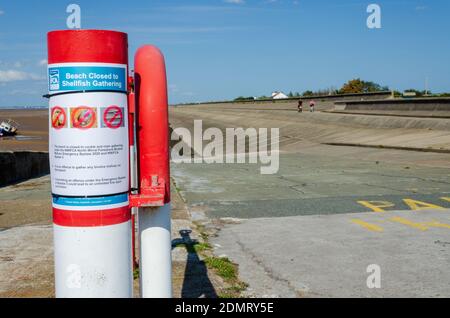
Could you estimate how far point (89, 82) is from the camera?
3006 millimetres

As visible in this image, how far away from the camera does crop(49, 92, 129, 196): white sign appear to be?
9.87 feet

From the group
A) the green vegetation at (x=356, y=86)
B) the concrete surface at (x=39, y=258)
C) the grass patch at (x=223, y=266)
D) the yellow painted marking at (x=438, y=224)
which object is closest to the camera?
the concrete surface at (x=39, y=258)

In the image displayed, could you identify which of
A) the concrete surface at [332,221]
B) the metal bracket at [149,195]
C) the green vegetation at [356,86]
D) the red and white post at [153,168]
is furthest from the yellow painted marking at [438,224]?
the green vegetation at [356,86]

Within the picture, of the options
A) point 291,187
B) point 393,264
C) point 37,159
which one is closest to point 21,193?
point 37,159

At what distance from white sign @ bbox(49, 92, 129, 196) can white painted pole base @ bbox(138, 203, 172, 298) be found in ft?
1.07

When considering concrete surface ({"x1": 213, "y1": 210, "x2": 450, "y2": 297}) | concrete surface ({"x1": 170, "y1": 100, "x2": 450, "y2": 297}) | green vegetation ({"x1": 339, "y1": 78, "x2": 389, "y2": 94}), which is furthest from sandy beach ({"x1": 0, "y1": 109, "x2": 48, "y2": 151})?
green vegetation ({"x1": 339, "y1": 78, "x2": 389, "y2": 94})

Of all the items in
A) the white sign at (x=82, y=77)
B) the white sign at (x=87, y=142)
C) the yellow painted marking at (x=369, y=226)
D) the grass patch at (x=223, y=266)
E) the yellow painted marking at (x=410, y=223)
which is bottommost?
the yellow painted marking at (x=369, y=226)

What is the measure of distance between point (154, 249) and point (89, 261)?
1.41ft

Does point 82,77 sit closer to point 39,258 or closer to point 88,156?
point 88,156

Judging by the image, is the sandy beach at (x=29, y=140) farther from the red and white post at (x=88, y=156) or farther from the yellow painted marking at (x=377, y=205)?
the red and white post at (x=88, y=156)

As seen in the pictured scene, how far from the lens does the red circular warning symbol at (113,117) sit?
3.05 meters

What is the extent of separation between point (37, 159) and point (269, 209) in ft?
34.9

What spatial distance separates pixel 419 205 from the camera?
31.8 ft
